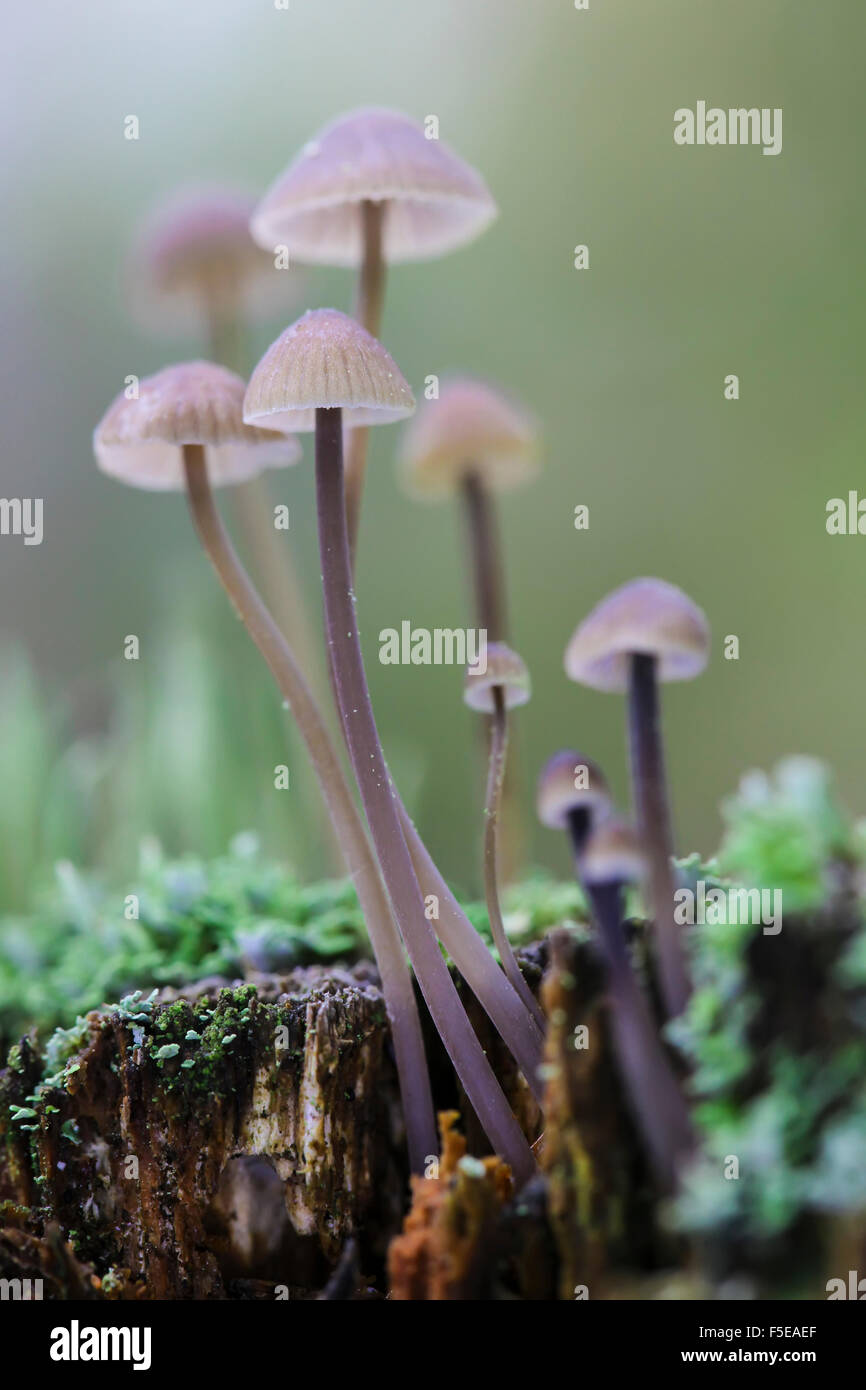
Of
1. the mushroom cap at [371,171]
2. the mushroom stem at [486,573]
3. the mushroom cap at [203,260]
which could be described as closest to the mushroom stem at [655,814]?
the mushroom cap at [371,171]

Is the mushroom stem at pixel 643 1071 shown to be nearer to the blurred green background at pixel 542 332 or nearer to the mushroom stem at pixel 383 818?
the mushroom stem at pixel 383 818

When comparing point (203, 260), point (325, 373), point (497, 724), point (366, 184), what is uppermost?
point (203, 260)

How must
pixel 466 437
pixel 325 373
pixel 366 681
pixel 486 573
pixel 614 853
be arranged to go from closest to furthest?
pixel 614 853 < pixel 325 373 < pixel 366 681 < pixel 486 573 < pixel 466 437

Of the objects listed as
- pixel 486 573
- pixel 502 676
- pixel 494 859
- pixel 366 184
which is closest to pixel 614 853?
pixel 502 676

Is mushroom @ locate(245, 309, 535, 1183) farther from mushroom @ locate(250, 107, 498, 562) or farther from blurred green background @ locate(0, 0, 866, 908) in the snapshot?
blurred green background @ locate(0, 0, 866, 908)

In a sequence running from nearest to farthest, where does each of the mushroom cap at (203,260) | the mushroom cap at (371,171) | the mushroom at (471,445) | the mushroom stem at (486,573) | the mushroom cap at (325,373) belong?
1. the mushroom cap at (325,373)
2. the mushroom cap at (371,171)
3. the mushroom stem at (486,573)
4. the mushroom at (471,445)
5. the mushroom cap at (203,260)

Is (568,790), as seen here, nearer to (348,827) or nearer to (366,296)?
(348,827)
